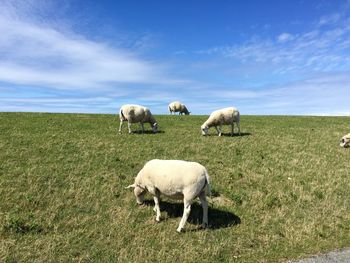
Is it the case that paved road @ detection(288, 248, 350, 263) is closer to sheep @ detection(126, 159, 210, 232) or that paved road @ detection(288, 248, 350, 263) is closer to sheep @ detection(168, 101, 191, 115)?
sheep @ detection(126, 159, 210, 232)

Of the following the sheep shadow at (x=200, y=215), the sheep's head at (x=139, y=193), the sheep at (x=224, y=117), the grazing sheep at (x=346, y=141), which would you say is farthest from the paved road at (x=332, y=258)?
the sheep at (x=224, y=117)

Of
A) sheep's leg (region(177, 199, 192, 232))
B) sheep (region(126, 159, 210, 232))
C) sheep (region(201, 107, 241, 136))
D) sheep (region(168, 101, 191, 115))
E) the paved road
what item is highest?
sheep (region(168, 101, 191, 115))

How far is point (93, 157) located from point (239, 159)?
26.2 ft

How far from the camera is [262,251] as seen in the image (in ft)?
32.1

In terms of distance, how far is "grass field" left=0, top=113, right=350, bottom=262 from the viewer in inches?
380

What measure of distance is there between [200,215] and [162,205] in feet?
5.04

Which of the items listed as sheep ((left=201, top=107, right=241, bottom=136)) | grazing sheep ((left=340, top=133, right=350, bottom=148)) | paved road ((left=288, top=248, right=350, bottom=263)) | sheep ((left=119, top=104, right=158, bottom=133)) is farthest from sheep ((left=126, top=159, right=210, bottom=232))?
grazing sheep ((left=340, top=133, right=350, bottom=148))

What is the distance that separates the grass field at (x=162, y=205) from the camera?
9656 millimetres

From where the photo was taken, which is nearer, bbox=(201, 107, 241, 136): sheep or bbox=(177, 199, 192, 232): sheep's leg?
bbox=(177, 199, 192, 232): sheep's leg

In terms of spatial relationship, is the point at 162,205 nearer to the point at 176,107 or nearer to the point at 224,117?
the point at 224,117

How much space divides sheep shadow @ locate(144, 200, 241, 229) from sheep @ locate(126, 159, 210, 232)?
0.52m

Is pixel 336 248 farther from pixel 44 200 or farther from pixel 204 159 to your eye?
pixel 44 200

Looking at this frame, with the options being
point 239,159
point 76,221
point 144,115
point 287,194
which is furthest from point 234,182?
point 144,115

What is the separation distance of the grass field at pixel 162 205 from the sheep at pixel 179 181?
3.23 feet
